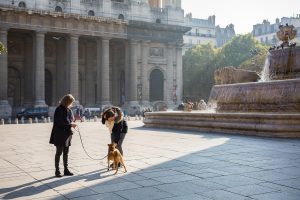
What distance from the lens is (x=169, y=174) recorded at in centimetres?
743

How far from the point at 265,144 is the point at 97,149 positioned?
15.7 ft

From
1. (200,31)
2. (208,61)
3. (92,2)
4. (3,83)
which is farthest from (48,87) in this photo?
(200,31)

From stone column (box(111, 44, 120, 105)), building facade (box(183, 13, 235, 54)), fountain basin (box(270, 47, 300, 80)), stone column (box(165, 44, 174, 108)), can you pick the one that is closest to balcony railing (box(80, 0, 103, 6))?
stone column (box(111, 44, 120, 105))

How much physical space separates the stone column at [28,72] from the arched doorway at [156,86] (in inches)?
628

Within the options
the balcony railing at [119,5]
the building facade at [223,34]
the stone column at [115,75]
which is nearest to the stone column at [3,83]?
the balcony railing at [119,5]

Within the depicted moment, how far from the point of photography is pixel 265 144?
11492 mm

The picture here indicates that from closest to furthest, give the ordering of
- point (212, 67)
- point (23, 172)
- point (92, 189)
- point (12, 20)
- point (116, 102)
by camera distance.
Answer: point (92, 189) < point (23, 172) < point (12, 20) < point (116, 102) < point (212, 67)

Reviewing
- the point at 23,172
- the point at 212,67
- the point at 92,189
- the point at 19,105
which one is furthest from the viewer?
the point at 212,67

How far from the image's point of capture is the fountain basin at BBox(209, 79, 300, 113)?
572 inches

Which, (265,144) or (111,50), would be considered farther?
(111,50)

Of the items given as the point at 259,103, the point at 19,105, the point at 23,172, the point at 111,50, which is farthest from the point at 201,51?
the point at 23,172

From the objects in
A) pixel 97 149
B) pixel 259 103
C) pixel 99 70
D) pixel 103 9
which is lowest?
pixel 97 149

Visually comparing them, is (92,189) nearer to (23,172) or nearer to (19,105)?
(23,172)

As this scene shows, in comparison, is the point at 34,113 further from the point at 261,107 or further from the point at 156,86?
the point at 261,107
